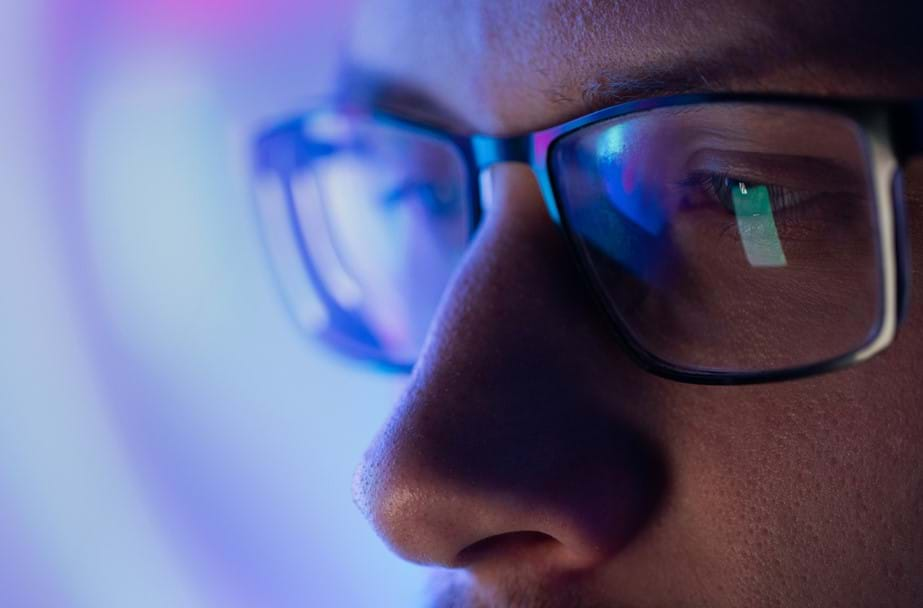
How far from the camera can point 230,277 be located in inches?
46.0

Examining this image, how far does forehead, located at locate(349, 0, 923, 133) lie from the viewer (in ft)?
1.71

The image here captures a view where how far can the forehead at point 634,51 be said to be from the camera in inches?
20.5

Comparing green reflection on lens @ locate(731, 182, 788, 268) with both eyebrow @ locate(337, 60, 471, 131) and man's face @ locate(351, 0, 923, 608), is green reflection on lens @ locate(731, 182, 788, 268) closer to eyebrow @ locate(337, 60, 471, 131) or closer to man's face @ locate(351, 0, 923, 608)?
man's face @ locate(351, 0, 923, 608)

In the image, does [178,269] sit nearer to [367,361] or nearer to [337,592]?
[367,361]

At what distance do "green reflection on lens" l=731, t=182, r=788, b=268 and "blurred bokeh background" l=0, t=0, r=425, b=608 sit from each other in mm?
499

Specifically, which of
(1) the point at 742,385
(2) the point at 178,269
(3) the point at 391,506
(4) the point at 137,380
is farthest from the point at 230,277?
(1) the point at 742,385

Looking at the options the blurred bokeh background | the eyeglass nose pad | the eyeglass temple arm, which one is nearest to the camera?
the eyeglass temple arm

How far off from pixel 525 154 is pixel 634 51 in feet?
0.46

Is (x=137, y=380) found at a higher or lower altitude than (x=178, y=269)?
lower

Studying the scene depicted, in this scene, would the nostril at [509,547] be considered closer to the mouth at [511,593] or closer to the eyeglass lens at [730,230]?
the mouth at [511,593]

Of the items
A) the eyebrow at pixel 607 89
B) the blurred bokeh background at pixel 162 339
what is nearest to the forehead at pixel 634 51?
the eyebrow at pixel 607 89

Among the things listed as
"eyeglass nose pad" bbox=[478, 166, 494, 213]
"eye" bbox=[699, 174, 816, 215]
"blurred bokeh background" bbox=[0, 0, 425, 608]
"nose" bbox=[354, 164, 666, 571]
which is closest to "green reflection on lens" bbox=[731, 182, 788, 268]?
"eye" bbox=[699, 174, 816, 215]

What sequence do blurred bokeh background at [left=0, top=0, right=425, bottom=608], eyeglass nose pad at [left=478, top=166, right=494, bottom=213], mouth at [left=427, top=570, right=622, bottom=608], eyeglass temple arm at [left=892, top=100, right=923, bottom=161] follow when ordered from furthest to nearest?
1. blurred bokeh background at [left=0, top=0, right=425, bottom=608]
2. eyeglass nose pad at [left=478, top=166, right=494, bottom=213]
3. mouth at [left=427, top=570, right=622, bottom=608]
4. eyeglass temple arm at [left=892, top=100, right=923, bottom=161]

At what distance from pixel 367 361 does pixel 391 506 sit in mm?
459
